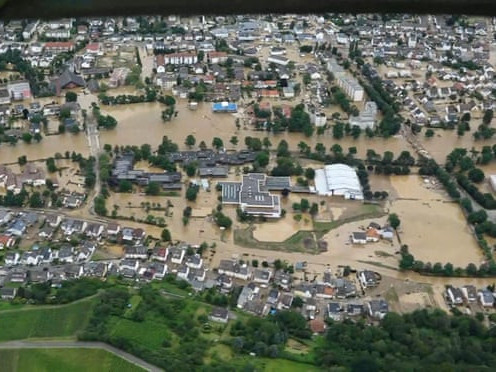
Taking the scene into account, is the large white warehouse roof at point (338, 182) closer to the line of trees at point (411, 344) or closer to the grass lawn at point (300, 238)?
the grass lawn at point (300, 238)

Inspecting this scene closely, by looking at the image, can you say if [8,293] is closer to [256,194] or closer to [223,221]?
[223,221]

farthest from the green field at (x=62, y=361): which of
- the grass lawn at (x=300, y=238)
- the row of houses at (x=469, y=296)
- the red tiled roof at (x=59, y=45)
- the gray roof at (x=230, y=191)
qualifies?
the red tiled roof at (x=59, y=45)

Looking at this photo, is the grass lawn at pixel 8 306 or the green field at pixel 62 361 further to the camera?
the grass lawn at pixel 8 306

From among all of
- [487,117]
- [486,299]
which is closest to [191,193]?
[486,299]

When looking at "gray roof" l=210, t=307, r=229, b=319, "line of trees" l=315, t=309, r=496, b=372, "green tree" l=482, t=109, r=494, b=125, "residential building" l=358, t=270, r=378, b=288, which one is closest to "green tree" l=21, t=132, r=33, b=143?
"gray roof" l=210, t=307, r=229, b=319

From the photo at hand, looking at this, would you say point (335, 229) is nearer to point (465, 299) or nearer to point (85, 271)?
point (465, 299)

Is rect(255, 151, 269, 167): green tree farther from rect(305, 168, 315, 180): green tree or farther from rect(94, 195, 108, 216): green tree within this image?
rect(94, 195, 108, 216): green tree

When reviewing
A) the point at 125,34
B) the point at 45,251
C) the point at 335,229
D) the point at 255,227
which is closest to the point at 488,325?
the point at 335,229
